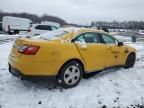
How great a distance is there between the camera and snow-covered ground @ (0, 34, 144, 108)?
17.1 feet

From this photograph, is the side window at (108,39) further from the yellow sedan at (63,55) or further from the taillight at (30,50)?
the taillight at (30,50)

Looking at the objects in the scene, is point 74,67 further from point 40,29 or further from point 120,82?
point 40,29

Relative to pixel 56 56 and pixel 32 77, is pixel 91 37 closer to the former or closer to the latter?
pixel 56 56

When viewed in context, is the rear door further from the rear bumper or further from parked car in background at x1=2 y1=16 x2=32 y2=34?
parked car in background at x1=2 y1=16 x2=32 y2=34

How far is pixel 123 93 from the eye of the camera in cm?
600

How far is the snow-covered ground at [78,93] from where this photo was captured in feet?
17.1

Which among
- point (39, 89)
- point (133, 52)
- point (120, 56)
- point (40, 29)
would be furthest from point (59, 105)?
point (40, 29)

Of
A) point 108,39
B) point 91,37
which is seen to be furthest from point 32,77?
point 108,39

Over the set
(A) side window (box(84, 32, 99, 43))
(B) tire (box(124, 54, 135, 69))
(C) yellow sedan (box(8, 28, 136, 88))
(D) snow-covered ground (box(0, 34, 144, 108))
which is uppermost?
(A) side window (box(84, 32, 99, 43))

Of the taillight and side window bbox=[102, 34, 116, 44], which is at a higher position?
side window bbox=[102, 34, 116, 44]

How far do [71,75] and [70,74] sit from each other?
0.16ft

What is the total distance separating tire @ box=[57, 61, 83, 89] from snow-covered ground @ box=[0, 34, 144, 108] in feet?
0.51

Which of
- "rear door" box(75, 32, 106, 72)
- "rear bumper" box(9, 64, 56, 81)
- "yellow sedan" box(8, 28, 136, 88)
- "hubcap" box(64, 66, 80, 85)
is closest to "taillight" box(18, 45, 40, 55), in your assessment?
"yellow sedan" box(8, 28, 136, 88)

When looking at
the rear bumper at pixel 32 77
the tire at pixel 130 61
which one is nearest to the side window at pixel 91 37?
the rear bumper at pixel 32 77
